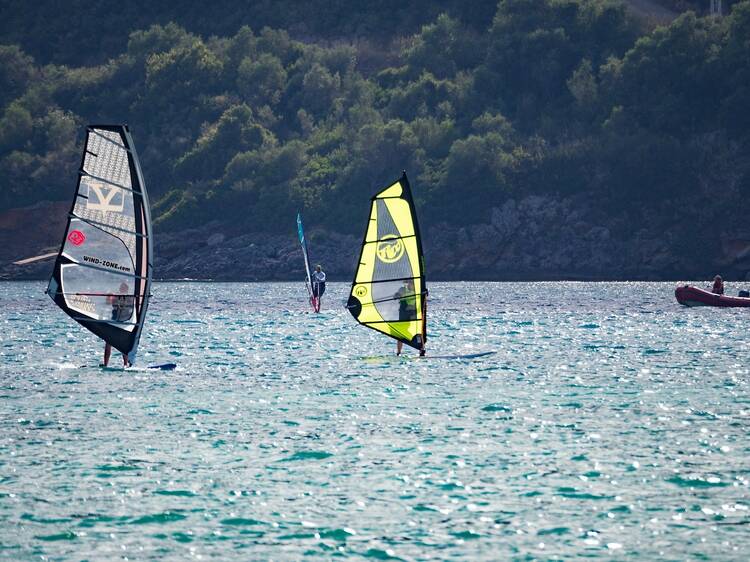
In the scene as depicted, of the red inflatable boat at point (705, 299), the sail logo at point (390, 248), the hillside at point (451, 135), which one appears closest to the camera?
the sail logo at point (390, 248)

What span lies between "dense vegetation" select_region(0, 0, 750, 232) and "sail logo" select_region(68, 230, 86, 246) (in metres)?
110

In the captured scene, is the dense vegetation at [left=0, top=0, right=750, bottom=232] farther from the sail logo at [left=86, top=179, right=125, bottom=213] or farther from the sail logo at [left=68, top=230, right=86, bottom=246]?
the sail logo at [left=68, top=230, right=86, bottom=246]

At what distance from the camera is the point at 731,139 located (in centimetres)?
13500

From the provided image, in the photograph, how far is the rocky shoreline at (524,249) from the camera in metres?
130

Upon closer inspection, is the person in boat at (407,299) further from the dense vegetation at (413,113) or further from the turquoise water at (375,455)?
the dense vegetation at (413,113)

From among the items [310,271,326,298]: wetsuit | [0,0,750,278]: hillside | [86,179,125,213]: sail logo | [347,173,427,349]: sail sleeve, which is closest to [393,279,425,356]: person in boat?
[347,173,427,349]: sail sleeve

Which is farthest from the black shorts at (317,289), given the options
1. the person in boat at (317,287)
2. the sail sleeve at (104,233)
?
the sail sleeve at (104,233)

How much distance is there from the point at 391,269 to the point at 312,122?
131987mm

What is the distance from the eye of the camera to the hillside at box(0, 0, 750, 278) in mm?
133250

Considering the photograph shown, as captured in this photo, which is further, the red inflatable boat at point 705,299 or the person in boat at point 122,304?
the red inflatable boat at point 705,299

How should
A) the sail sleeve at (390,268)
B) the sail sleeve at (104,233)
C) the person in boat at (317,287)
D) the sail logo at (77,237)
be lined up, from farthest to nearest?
the person in boat at (317,287) < the sail sleeve at (390,268) < the sail logo at (77,237) < the sail sleeve at (104,233)

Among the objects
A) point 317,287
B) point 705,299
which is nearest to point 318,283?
point 317,287

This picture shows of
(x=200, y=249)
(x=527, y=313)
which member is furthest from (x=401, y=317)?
(x=200, y=249)

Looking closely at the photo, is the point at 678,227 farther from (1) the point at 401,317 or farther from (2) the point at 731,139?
(1) the point at 401,317
